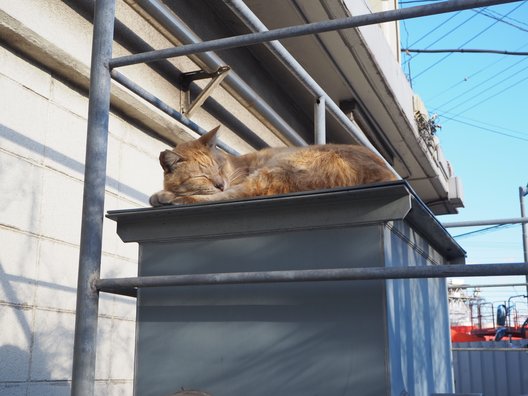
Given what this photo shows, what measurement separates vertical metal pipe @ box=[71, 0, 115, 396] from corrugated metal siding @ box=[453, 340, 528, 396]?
680 centimetres

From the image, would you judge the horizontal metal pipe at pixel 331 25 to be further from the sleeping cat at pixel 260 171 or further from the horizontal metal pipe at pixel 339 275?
the horizontal metal pipe at pixel 339 275

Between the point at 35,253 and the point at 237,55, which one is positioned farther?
the point at 237,55

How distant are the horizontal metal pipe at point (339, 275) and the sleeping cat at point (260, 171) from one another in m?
0.62

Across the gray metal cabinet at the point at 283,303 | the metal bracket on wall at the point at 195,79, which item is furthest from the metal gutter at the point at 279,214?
the metal bracket on wall at the point at 195,79

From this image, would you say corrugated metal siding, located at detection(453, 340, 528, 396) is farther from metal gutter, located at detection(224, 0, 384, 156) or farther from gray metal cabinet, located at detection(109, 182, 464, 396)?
gray metal cabinet, located at detection(109, 182, 464, 396)

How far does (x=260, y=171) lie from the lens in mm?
2430

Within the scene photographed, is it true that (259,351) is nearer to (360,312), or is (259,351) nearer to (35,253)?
(360,312)

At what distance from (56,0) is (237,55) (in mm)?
2029

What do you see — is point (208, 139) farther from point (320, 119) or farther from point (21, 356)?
point (21, 356)

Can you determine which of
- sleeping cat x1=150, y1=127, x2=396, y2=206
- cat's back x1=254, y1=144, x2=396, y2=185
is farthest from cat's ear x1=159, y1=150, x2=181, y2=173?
cat's back x1=254, y1=144, x2=396, y2=185

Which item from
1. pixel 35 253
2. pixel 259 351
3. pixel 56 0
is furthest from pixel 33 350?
pixel 56 0

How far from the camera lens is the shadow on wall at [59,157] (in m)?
2.79

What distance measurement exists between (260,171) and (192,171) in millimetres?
307

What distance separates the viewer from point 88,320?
1768 mm
